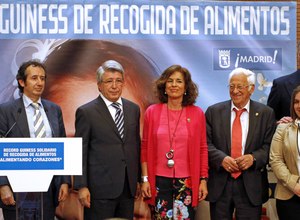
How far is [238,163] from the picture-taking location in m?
4.27

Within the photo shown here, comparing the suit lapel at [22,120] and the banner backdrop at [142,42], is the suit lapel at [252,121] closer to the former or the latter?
the banner backdrop at [142,42]

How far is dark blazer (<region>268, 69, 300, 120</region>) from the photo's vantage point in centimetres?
478

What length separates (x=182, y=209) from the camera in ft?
13.6

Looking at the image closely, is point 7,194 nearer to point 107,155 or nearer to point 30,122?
point 30,122

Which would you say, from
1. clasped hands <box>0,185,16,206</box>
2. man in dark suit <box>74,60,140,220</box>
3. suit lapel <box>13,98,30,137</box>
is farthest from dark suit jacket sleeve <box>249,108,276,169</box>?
clasped hands <box>0,185,16,206</box>

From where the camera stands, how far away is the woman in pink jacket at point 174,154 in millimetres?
4148

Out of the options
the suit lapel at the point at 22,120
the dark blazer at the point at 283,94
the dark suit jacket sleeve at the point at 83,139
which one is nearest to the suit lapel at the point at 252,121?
the dark blazer at the point at 283,94

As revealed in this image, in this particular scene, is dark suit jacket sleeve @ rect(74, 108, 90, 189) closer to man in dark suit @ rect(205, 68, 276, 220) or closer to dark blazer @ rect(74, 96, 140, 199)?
dark blazer @ rect(74, 96, 140, 199)

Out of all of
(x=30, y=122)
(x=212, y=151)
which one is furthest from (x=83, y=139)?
(x=212, y=151)

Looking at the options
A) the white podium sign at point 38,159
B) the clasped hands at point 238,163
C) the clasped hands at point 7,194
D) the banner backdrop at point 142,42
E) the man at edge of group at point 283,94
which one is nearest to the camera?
the white podium sign at point 38,159

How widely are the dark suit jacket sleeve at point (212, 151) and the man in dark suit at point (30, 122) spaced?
1.18 metres

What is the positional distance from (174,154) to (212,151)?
0.37 metres

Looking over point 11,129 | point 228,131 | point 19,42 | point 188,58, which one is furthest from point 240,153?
point 19,42

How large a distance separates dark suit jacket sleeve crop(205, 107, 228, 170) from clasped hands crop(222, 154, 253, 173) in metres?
0.04
